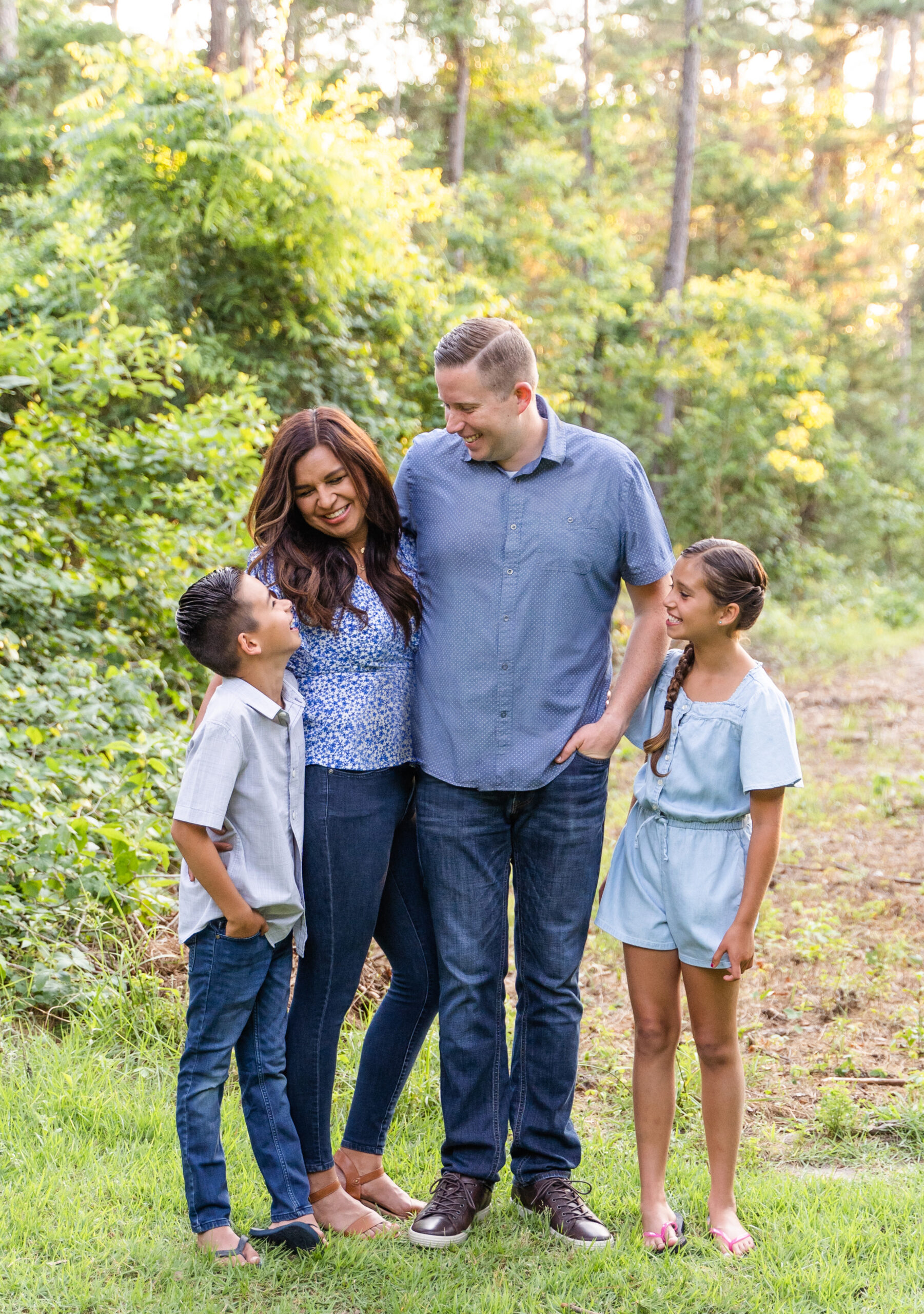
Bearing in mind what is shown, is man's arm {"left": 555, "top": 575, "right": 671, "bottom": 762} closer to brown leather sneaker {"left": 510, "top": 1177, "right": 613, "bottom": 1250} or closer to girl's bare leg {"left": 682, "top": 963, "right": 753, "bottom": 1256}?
girl's bare leg {"left": 682, "top": 963, "right": 753, "bottom": 1256}

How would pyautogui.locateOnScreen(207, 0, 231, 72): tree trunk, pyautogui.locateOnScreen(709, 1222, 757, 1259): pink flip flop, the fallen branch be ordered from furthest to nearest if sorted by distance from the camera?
1. pyautogui.locateOnScreen(207, 0, 231, 72): tree trunk
2. the fallen branch
3. pyautogui.locateOnScreen(709, 1222, 757, 1259): pink flip flop

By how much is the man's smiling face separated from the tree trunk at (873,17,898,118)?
26.4 metres

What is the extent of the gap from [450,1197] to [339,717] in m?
1.18

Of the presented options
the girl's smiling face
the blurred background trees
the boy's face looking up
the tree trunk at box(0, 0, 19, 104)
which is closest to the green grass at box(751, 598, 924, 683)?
the blurred background trees

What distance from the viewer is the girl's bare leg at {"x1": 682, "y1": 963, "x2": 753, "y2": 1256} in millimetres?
2621

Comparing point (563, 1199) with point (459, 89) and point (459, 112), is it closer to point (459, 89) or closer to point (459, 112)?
point (459, 112)

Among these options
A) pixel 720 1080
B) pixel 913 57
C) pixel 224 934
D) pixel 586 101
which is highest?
pixel 913 57

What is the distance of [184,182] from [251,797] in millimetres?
6928

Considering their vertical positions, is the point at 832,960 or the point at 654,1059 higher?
the point at 654,1059

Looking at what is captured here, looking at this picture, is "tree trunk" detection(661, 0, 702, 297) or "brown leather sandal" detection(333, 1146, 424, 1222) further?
"tree trunk" detection(661, 0, 702, 297)

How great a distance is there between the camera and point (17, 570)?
528cm

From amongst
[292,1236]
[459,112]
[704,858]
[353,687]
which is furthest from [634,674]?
[459,112]

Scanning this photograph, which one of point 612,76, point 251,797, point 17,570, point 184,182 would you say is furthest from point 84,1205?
point 612,76

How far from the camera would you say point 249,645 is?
2443mm
